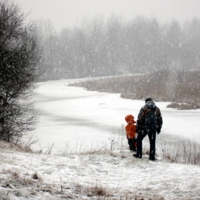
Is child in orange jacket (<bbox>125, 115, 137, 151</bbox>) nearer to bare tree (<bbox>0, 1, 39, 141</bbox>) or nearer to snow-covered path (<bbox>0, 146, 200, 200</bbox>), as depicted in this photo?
snow-covered path (<bbox>0, 146, 200, 200</bbox>)

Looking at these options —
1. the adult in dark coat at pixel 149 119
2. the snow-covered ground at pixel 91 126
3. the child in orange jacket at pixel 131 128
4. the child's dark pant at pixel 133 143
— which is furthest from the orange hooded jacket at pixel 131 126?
the snow-covered ground at pixel 91 126

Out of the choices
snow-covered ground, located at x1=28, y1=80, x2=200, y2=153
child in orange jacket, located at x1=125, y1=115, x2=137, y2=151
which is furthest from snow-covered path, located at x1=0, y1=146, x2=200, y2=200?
snow-covered ground, located at x1=28, y1=80, x2=200, y2=153

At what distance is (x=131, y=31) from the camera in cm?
7919

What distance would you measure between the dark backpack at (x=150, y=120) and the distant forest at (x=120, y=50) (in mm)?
62053

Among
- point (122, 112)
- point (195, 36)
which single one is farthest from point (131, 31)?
point (122, 112)

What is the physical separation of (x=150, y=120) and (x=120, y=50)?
72755 mm

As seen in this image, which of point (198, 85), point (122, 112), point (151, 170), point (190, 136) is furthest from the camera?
point (198, 85)

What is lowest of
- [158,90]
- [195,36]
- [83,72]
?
[158,90]

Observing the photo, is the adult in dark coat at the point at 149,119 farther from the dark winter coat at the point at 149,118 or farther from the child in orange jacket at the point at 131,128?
the child in orange jacket at the point at 131,128

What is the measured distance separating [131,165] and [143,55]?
71.1 m

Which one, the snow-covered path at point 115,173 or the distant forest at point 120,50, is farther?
the distant forest at point 120,50

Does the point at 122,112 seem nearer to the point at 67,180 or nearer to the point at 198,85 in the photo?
the point at 198,85

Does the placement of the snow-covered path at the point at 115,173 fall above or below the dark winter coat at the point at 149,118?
below

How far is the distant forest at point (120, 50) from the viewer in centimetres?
7131
